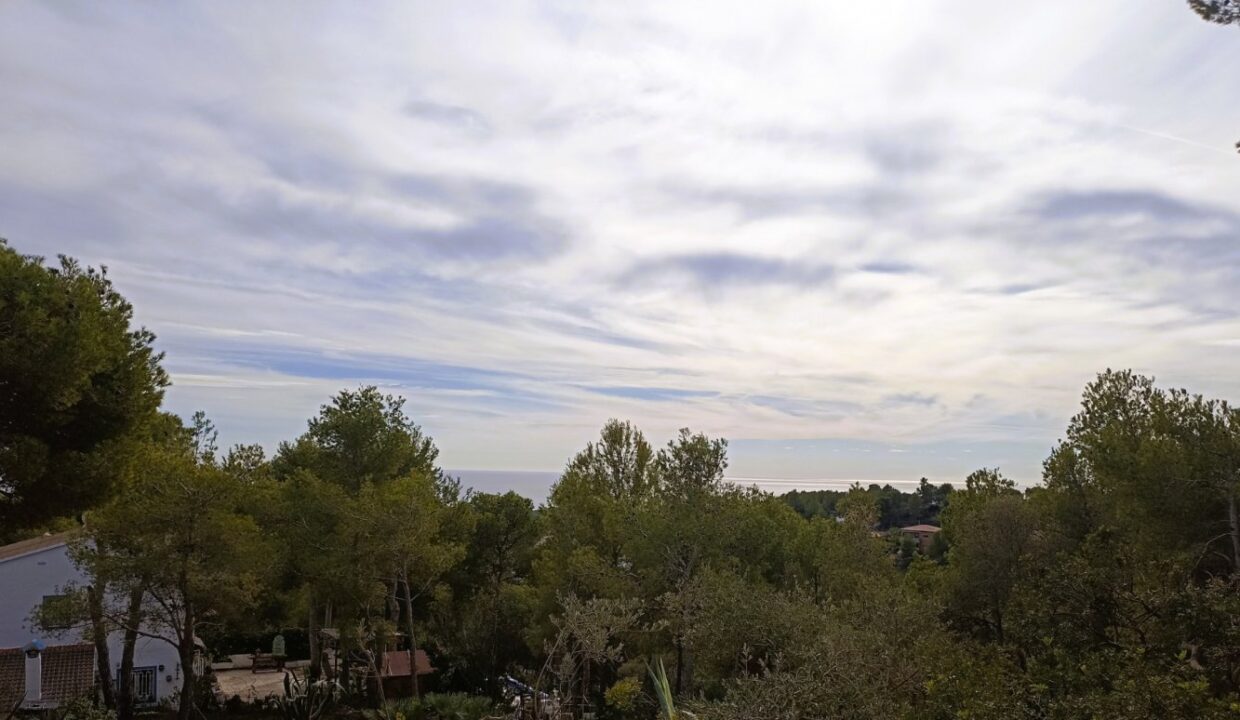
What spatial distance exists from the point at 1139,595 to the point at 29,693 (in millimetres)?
24556

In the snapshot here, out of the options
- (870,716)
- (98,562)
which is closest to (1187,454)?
(870,716)

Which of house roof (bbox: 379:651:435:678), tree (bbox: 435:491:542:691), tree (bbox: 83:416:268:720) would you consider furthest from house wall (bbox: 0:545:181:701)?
tree (bbox: 435:491:542:691)

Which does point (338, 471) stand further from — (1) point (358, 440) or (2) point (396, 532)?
(2) point (396, 532)

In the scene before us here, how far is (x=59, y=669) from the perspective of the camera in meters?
22.1

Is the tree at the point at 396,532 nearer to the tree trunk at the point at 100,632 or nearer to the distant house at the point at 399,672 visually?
the distant house at the point at 399,672

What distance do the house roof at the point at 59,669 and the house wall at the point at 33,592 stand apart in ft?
1.09

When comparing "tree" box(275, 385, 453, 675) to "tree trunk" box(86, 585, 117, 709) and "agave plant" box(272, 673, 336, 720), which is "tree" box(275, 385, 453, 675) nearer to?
"agave plant" box(272, 673, 336, 720)

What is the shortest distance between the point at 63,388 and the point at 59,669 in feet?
52.4

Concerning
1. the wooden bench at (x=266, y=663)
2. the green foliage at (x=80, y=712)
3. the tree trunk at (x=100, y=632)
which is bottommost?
the wooden bench at (x=266, y=663)

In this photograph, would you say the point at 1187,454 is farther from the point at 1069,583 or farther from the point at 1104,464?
the point at 1069,583

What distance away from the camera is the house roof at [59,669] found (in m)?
21.2

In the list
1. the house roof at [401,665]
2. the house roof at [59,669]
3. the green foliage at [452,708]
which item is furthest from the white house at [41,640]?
the green foliage at [452,708]

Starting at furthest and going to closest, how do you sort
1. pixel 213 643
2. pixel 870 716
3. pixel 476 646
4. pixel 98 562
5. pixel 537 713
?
pixel 213 643, pixel 476 646, pixel 98 562, pixel 537 713, pixel 870 716

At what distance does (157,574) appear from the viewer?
1628 cm
